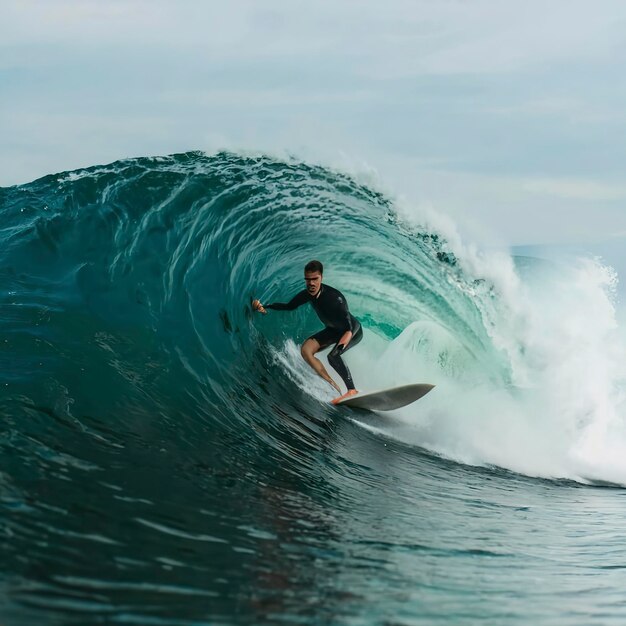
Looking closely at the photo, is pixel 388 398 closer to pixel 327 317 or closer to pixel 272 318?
pixel 327 317

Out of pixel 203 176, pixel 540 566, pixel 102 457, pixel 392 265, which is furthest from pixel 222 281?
pixel 540 566

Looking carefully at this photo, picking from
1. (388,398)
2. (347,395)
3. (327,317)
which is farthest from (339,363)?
(388,398)

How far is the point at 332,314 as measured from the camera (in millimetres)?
9625

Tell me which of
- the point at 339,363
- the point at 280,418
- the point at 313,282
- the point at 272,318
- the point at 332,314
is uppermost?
the point at 313,282

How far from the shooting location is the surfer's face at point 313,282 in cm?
919

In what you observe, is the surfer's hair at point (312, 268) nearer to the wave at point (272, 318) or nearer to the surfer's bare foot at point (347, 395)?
the wave at point (272, 318)

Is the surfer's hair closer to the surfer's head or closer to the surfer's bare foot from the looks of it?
the surfer's head

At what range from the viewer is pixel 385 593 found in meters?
4.00

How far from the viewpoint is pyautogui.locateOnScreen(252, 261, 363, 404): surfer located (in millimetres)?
9320

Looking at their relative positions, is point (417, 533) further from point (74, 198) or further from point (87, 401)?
point (74, 198)

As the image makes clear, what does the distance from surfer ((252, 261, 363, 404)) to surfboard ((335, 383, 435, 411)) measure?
12cm

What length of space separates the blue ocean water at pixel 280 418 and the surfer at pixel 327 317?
0.55 meters

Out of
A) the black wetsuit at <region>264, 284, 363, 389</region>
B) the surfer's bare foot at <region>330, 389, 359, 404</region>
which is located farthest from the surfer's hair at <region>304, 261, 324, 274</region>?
the surfer's bare foot at <region>330, 389, 359, 404</region>

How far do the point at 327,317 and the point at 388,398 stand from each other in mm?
1257
